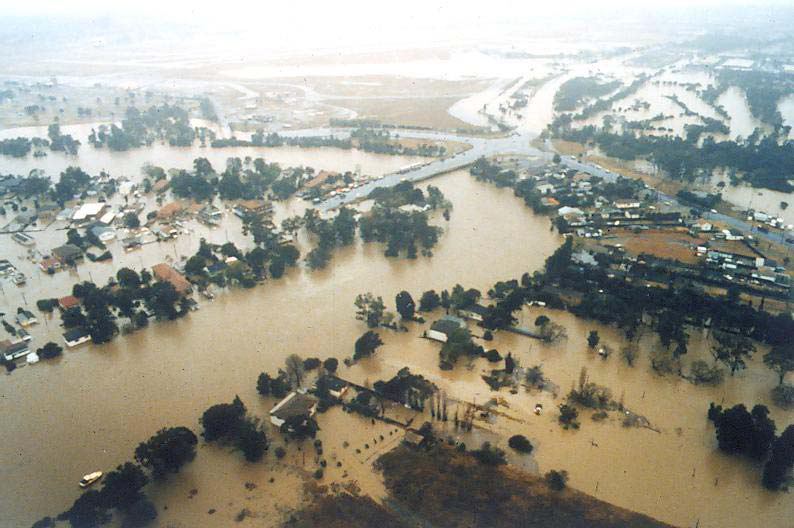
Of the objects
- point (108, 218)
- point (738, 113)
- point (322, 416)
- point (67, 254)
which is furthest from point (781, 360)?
point (738, 113)

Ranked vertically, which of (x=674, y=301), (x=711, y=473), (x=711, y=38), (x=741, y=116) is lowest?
(x=711, y=473)

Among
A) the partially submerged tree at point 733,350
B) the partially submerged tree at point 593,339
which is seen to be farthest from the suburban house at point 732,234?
the partially submerged tree at point 593,339

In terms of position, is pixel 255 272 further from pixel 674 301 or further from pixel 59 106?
pixel 59 106

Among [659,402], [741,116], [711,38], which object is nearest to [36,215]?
[659,402]

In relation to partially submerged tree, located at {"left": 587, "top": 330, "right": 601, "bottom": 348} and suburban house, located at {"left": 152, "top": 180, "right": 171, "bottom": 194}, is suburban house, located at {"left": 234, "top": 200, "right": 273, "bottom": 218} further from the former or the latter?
partially submerged tree, located at {"left": 587, "top": 330, "right": 601, "bottom": 348}

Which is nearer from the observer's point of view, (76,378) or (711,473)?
(711,473)

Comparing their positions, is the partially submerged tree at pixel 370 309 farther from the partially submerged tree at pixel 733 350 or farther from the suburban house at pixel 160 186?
the suburban house at pixel 160 186

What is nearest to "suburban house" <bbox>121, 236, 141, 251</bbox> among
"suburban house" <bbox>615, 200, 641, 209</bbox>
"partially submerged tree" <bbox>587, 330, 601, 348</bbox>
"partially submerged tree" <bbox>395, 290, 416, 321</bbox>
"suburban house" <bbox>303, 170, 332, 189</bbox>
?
"suburban house" <bbox>303, 170, 332, 189</bbox>
